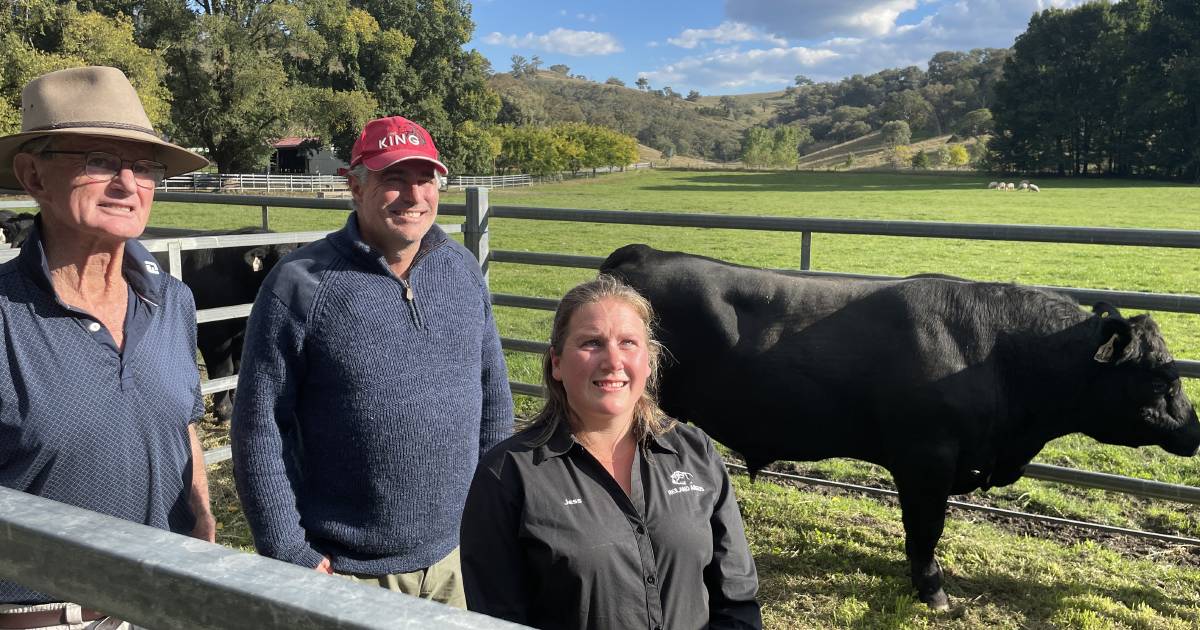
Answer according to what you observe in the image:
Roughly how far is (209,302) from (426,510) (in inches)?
204

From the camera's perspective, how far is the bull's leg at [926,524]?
4113mm

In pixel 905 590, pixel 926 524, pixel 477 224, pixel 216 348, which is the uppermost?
pixel 477 224

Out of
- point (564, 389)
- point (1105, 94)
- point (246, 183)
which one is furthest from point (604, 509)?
point (1105, 94)

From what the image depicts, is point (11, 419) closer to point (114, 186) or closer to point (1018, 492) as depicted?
point (114, 186)

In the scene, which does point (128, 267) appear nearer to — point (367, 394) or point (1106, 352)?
point (367, 394)

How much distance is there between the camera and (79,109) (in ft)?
5.98

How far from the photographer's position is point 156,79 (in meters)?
36.2

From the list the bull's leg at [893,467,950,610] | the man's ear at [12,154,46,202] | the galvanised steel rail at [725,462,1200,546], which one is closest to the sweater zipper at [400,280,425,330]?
the man's ear at [12,154,46,202]

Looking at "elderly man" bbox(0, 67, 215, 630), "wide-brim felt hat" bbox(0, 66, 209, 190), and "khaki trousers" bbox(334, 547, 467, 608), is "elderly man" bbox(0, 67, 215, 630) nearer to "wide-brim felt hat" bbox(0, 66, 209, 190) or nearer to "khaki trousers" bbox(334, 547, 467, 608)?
"wide-brim felt hat" bbox(0, 66, 209, 190)

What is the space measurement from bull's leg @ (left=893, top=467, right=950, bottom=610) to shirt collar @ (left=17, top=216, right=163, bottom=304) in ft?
11.2

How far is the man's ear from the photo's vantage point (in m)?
1.85

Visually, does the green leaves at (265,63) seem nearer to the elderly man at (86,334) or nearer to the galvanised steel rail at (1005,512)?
the galvanised steel rail at (1005,512)

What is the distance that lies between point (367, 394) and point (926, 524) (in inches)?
116

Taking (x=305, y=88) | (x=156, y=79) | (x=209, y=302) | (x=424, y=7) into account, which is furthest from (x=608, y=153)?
(x=209, y=302)
